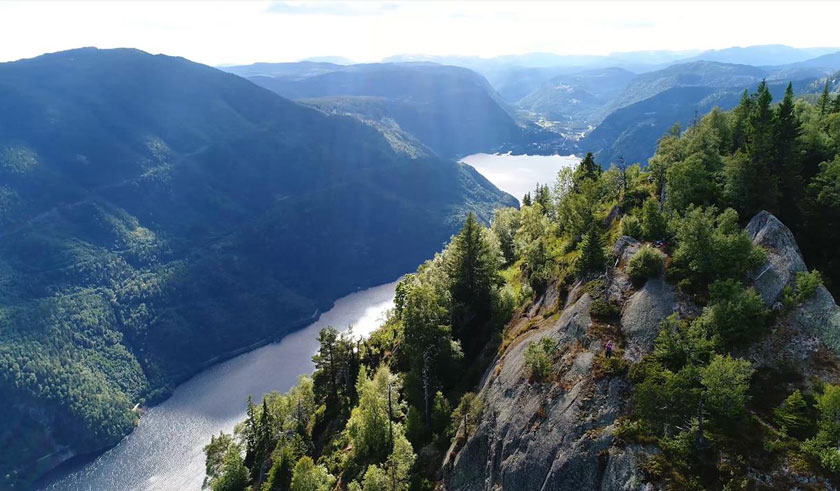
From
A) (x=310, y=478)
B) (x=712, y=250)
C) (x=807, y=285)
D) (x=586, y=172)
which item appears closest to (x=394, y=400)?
(x=310, y=478)

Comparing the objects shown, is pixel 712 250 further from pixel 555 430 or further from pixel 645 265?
pixel 555 430

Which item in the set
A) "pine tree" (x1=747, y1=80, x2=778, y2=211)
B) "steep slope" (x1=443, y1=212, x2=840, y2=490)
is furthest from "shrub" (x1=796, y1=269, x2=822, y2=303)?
"pine tree" (x1=747, y1=80, x2=778, y2=211)

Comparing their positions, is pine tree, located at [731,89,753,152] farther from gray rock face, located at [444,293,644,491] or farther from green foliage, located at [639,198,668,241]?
gray rock face, located at [444,293,644,491]

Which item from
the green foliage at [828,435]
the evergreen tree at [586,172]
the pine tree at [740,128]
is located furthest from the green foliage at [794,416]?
the evergreen tree at [586,172]

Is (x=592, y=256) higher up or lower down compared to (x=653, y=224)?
lower down

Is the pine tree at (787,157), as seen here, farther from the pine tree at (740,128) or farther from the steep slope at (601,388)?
the pine tree at (740,128)
